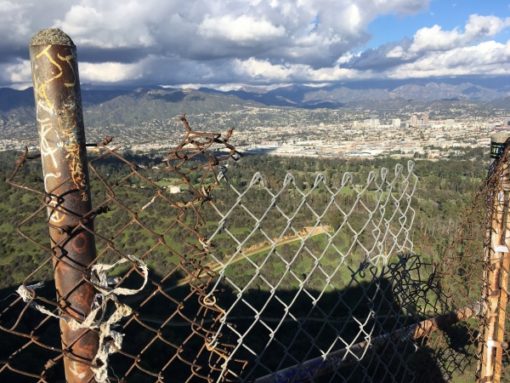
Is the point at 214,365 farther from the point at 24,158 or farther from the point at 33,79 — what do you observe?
the point at 33,79

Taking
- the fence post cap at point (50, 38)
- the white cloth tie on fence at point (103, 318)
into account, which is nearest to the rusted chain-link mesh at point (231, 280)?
the white cloth tie on fence at point (103, 318)

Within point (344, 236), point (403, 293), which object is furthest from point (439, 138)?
point (403, 293)

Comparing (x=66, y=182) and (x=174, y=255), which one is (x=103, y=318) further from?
(x=174, y=255)

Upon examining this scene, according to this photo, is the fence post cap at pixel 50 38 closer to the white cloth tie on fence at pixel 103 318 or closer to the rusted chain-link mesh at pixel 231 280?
the rusted chain-link mesh at pixel 231 280

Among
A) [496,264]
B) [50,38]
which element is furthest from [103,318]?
[496,264]

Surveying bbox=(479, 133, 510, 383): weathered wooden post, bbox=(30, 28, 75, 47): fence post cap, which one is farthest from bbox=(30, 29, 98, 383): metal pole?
bbox=(479, 133, 510, 383): weathered wooden post

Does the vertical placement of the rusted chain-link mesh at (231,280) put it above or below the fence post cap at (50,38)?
below
